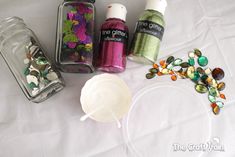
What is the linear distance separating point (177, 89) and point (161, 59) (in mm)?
72

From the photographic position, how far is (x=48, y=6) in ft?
2.12

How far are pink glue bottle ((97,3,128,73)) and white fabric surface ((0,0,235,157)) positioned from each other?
2.2 inches

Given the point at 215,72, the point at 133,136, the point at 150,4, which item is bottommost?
the point at 133,136

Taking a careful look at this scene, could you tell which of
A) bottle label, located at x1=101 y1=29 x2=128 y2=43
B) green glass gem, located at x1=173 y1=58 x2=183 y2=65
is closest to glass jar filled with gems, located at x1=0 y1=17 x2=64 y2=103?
bottle label, located at x1=101 y1=29 x2=128 y2=43

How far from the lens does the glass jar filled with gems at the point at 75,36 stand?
0.55m

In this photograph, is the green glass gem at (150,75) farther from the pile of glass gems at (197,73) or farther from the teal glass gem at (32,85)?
the teal glass gem at (32,85)

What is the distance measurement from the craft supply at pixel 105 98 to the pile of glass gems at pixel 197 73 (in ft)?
0.25

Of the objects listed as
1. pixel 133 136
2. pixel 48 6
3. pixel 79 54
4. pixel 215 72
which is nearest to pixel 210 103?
pixel 215 72

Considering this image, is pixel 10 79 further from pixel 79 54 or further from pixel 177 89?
pixel 177 89

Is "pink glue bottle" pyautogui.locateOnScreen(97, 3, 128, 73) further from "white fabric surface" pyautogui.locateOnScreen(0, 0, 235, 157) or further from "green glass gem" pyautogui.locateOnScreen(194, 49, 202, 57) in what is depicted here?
"green glass gem" pyautogui.locateOnScreen(194, 49, 202, 57)

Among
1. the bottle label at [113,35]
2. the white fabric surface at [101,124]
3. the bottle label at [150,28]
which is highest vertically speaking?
the bottle label at [150,28]

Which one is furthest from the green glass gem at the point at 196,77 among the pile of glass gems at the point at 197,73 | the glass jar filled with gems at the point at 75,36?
the glass jar filled with gems at the point at 75,36

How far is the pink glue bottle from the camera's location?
55cm

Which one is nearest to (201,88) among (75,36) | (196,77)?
(196,77)
